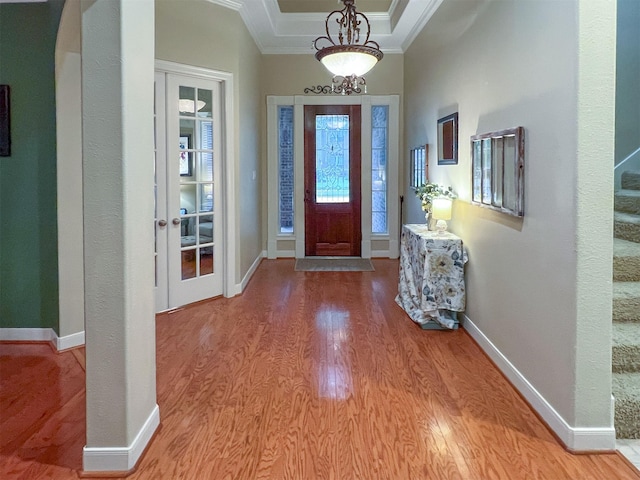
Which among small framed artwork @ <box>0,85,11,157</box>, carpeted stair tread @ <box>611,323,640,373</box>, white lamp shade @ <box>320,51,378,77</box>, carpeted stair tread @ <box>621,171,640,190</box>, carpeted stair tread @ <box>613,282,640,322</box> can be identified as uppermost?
white lamp shade @ <box>320,51,378,77</box>

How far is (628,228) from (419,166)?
9.46ft

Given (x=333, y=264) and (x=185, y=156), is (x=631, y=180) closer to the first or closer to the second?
(x=185, y=156)

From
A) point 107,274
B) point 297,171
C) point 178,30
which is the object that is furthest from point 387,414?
point 297,171

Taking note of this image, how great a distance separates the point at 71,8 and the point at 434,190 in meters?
3.04

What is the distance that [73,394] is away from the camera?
3127mm

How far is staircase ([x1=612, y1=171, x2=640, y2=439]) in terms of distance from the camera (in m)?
2.58

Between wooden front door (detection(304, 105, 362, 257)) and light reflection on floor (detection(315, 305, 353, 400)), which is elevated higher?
wooden front door (detection(304, 105, 362, 257))

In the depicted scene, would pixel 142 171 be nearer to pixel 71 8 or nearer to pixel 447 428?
pixel 71 8

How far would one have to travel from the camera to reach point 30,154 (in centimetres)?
390

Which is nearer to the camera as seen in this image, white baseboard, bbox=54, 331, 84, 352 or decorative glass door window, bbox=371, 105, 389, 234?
white baseboard, bbox=54, 331, 84, 352

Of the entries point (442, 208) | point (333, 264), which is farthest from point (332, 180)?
point (442, 208)

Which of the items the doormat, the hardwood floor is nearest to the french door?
the hardwood floor

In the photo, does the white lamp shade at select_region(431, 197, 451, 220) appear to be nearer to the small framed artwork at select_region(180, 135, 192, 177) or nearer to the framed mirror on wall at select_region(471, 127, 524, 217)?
the framed mirror on wall at select_region(471, 127, 524, 217)

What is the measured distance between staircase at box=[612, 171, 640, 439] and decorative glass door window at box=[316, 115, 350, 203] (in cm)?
426
